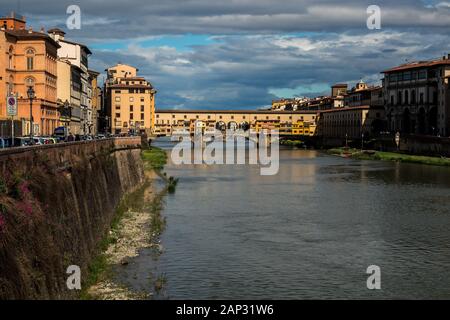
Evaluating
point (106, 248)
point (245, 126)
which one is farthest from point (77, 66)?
point (245, 126)

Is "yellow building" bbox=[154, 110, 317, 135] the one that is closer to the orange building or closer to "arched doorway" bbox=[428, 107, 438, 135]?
"arched doorway" bbox=[428, 107, 438, 135]

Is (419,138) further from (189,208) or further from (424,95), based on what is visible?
(189,208)

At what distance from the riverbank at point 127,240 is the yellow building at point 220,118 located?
131 meters

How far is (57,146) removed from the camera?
2311 cm

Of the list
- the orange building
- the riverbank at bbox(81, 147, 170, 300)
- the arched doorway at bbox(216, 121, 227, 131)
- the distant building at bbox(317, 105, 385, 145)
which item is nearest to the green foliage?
the riverbank at bbox(81, 147, 170, 300)

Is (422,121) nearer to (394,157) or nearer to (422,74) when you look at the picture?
(422,74)

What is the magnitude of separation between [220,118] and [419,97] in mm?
80897

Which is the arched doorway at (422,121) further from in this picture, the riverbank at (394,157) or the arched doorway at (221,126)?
the arched doorway at (221,126)

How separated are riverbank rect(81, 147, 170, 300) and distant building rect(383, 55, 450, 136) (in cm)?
6120

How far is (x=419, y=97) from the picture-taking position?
105500mm

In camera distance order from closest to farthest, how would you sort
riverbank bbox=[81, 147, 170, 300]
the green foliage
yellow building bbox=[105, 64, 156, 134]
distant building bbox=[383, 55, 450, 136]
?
riverbank bbox=[81, 147, 170, 300]
the green foliage
distant building bbox=[383, 55, 450, 136]
yellow building bbox=[105, 64, 156, 134]

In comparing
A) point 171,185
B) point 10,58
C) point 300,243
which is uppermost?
point 10,58

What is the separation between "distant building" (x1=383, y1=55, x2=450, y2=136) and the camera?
97.8 meters
